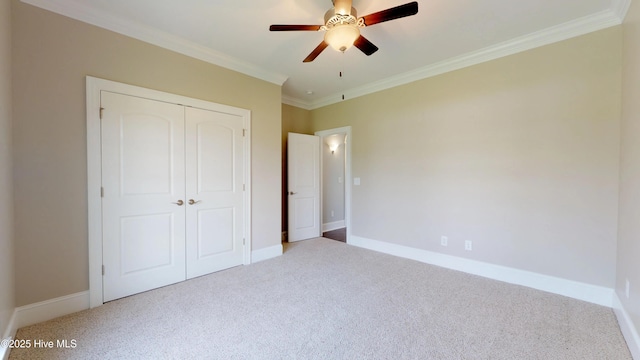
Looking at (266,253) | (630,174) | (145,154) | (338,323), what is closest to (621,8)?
(630,174)

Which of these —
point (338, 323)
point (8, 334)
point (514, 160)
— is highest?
point (514, 160)

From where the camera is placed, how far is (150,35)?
2588 millimetres

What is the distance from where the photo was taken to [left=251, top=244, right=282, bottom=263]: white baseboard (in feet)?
11.5

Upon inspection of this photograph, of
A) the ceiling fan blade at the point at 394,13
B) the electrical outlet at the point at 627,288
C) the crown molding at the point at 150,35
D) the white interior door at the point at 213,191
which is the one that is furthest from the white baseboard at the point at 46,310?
the electrical outlet at the point at 627,288

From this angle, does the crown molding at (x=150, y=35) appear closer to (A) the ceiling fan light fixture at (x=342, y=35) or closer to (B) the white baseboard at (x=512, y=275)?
(A) the ceiling fan light fixture at (x=342, y=35)

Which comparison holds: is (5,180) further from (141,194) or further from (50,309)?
(50,309)

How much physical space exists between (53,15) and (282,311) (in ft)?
10.6

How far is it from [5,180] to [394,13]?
2.99 meters

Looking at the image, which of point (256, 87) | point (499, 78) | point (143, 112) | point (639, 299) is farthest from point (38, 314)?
point (499, 78)

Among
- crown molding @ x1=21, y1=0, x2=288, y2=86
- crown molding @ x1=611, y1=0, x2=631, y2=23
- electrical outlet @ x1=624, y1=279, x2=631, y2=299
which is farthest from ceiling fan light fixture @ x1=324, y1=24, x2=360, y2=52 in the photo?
electrical outlet @ x1=624, y1=279, x2=631, y2=299

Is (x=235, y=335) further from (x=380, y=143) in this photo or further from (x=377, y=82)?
(x=377, y=82)

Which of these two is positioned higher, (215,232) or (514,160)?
(514,160)

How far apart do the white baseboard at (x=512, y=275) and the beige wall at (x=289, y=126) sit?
184 cm

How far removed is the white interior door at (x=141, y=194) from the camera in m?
2.40
